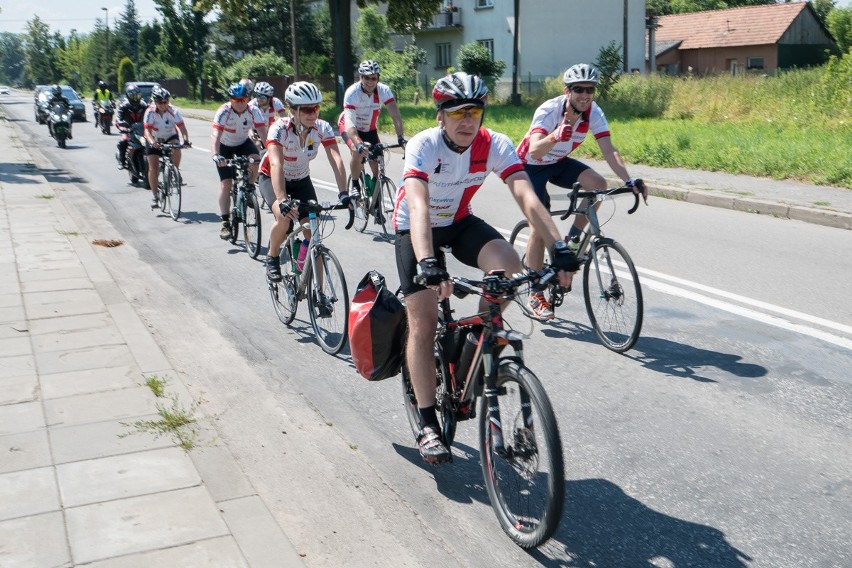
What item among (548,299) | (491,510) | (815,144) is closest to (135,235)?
(548,299)

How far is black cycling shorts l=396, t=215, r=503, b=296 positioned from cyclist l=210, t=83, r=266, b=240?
686 centimetres

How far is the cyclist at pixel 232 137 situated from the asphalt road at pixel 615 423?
178 cm

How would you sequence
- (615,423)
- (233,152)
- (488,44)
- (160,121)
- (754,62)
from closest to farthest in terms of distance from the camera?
(615,423), (233,152), (160,121), (488,44), (754,62)

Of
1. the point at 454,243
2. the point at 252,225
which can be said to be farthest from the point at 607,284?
the point at 252,225

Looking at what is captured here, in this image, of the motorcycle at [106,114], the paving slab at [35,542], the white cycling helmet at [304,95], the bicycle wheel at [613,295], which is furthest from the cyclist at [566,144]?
the motorcycle at [106,114]

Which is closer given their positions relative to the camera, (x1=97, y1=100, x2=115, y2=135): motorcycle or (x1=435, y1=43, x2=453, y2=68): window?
(x1=97, y1=100, x2=115, y2=135): motorcycle

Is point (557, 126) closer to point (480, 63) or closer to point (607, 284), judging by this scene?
point (607, 284)

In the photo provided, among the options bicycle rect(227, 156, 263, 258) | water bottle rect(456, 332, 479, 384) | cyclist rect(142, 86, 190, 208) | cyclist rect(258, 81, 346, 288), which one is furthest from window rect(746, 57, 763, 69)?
water bottle rect(456, 332, 479, 384)

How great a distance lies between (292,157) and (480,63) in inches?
1712

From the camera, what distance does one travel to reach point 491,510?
445cm

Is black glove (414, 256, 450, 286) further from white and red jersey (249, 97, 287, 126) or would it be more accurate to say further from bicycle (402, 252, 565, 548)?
white and red jersey (249, 97, 287, 126)

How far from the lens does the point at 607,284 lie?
704 centimetres

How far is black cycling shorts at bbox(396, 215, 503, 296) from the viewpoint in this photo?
185 inches

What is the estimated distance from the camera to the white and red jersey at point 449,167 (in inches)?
181
